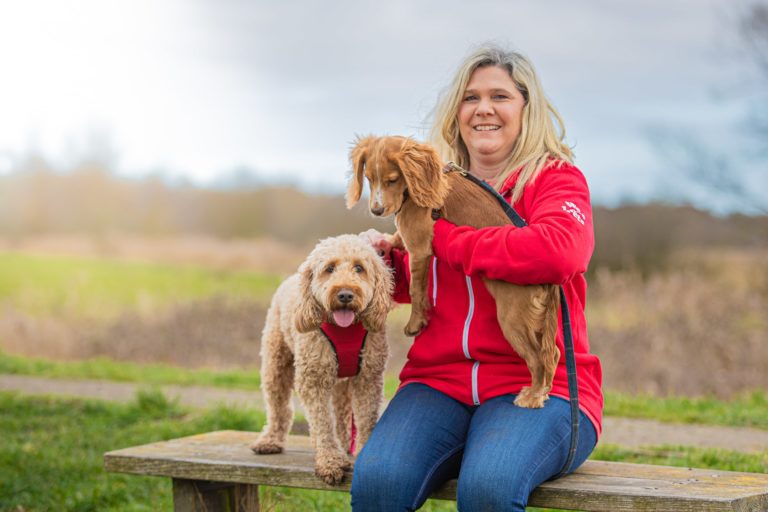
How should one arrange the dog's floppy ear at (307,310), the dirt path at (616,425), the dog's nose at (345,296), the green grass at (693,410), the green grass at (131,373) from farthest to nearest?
1. the green grass at (131,373)
2. the green grass at (693,410)
3. the dirt path at (616,425)
4. the dog's floppy ear at (307,310)
5. the dog's nose at (345,296)

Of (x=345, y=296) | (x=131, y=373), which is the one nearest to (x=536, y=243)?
(x=345, y=296)

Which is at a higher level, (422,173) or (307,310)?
(422,173)

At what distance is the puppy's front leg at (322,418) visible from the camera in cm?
316

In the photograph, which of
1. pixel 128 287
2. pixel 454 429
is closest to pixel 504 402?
pixel 454 429

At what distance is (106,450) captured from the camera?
6.36 meters

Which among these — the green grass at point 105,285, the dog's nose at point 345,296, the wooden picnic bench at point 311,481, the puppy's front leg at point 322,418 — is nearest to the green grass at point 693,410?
the wooden picnic bench at point 311,481

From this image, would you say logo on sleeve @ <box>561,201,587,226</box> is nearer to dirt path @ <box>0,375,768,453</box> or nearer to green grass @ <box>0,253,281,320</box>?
dirt path @ <box>0,375,768,453</box>

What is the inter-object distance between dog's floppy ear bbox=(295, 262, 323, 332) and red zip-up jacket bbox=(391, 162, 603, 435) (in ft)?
1.55

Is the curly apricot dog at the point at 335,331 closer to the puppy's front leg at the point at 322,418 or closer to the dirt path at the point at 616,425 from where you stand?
the puppy's front leg at the point at 322,418

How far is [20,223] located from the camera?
27938 millimetres

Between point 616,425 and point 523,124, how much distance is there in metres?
4.33

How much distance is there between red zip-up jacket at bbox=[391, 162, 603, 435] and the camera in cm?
292

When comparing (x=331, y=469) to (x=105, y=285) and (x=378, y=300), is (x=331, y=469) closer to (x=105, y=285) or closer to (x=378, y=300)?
(x=378, y=300)

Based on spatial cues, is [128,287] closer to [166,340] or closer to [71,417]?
[166,340]
